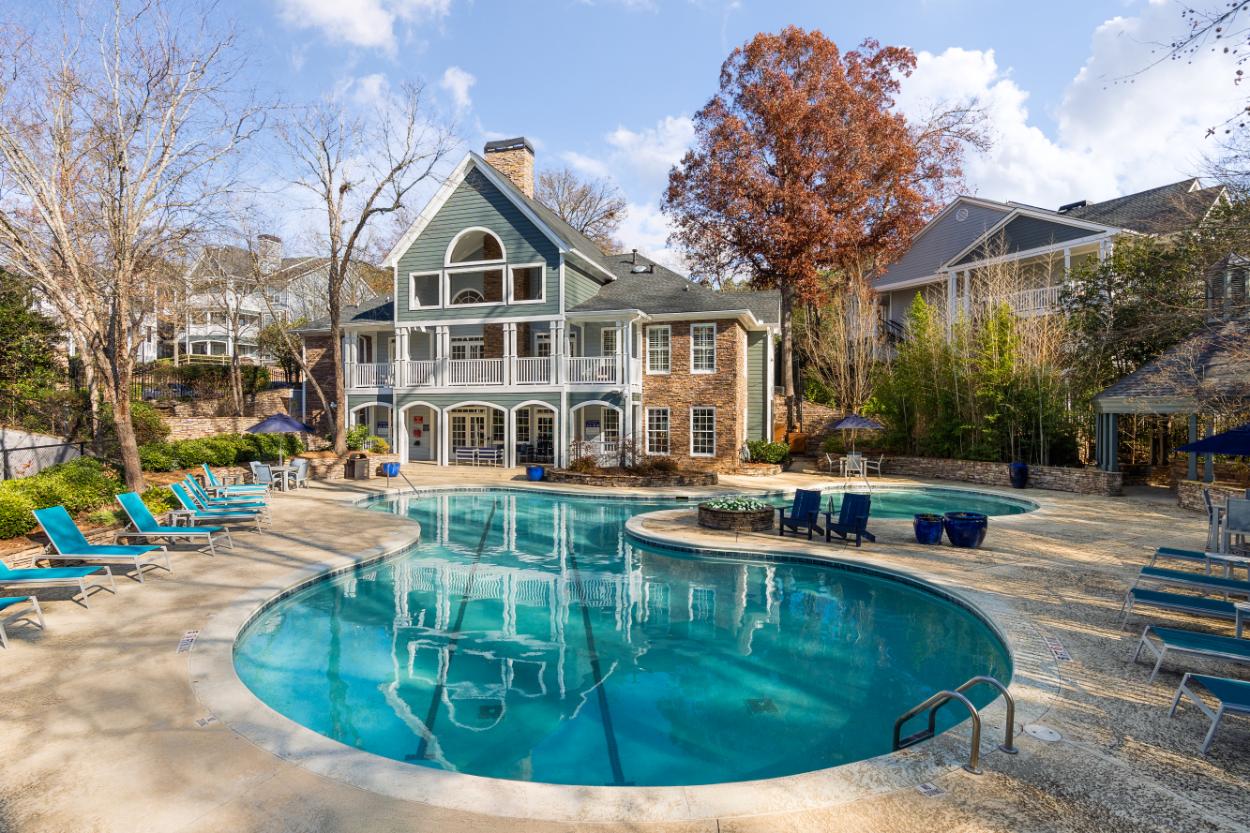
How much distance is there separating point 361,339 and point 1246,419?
28.8 metres

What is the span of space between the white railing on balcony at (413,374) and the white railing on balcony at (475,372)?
3.07 ft

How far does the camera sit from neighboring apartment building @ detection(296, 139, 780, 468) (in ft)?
73.6

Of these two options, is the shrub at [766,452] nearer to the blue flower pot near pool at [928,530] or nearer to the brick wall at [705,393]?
the brick wall at [705,393]

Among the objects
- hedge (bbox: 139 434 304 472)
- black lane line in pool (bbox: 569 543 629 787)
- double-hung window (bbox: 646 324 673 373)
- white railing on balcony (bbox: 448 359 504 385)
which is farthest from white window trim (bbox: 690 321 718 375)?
black lane line in pool (bbox: 569 543 629 787)

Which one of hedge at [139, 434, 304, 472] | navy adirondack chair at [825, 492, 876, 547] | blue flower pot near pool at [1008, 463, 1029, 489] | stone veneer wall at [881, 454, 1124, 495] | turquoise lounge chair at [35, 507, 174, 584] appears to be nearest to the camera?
turquoise lounge chair at [35, 507, 174, 584]

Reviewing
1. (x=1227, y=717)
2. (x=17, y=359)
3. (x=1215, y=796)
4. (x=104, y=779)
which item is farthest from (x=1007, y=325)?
(x=17, y=359)

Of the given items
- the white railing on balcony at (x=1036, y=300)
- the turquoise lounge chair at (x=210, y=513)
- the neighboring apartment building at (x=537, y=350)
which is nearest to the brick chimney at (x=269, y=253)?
the neighboring apartment building at (x=537, y=350)

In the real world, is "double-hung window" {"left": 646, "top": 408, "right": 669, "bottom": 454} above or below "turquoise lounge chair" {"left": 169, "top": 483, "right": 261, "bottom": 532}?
above

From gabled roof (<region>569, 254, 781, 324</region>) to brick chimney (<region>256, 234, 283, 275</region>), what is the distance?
17.4 metres

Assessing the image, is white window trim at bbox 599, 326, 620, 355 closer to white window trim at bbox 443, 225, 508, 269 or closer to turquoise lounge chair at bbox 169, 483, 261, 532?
white window trim at bbox 443, 225, 508, 269

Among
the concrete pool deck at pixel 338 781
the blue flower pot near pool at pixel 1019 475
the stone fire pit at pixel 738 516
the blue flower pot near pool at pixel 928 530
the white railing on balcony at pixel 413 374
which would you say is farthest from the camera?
the white railing on balcony at pixel 413 374

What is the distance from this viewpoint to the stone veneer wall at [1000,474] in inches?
711

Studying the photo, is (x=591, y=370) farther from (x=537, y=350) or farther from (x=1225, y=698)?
(x=1225, y=698)

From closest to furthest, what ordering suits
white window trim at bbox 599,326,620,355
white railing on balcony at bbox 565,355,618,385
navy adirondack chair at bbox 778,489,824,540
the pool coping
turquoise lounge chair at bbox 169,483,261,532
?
the pool coping → turquoise lounge chair at bbox 169,483,261,532 → navy adirondack chair at bbox 778,489,824,540 → white railing on balcony at bbox 565,355,618,385 → white window trim at bbox 599,326,620,355
